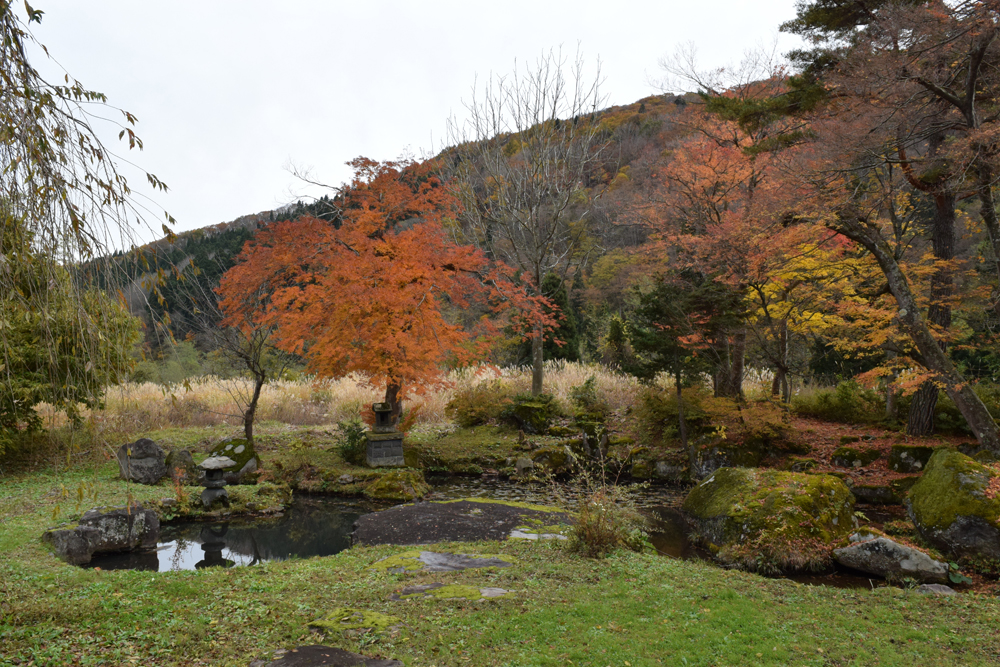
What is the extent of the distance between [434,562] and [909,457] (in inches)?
323

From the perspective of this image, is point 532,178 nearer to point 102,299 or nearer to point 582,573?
point 582,573

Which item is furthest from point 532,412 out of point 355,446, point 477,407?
point 355,446

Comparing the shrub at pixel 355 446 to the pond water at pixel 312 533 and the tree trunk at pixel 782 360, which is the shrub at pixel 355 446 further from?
the tree trunk at pixel 782 360

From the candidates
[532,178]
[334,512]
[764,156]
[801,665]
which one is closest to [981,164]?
[764,156]

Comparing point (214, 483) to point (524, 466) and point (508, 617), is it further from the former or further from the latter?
point (508, 617)

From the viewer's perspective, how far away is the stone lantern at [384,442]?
10.7m

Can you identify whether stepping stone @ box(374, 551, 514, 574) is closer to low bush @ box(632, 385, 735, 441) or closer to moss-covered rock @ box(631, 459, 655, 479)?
moss-covered rock @ box(631, 459, 655, 479)

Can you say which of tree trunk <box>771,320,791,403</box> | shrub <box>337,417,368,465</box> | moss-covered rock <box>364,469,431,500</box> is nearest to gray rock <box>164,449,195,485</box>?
shrub <box>337,417,368,465</box>

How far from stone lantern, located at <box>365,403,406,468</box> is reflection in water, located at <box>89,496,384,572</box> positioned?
1.64 m

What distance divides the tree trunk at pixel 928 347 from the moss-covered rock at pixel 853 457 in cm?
154

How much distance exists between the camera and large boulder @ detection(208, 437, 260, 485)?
955cm

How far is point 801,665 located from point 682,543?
151 inches

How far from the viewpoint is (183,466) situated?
9195mm

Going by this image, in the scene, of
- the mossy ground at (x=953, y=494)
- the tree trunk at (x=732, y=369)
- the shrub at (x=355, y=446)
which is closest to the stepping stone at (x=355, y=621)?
the mossy ground at (x=953, y=494)
